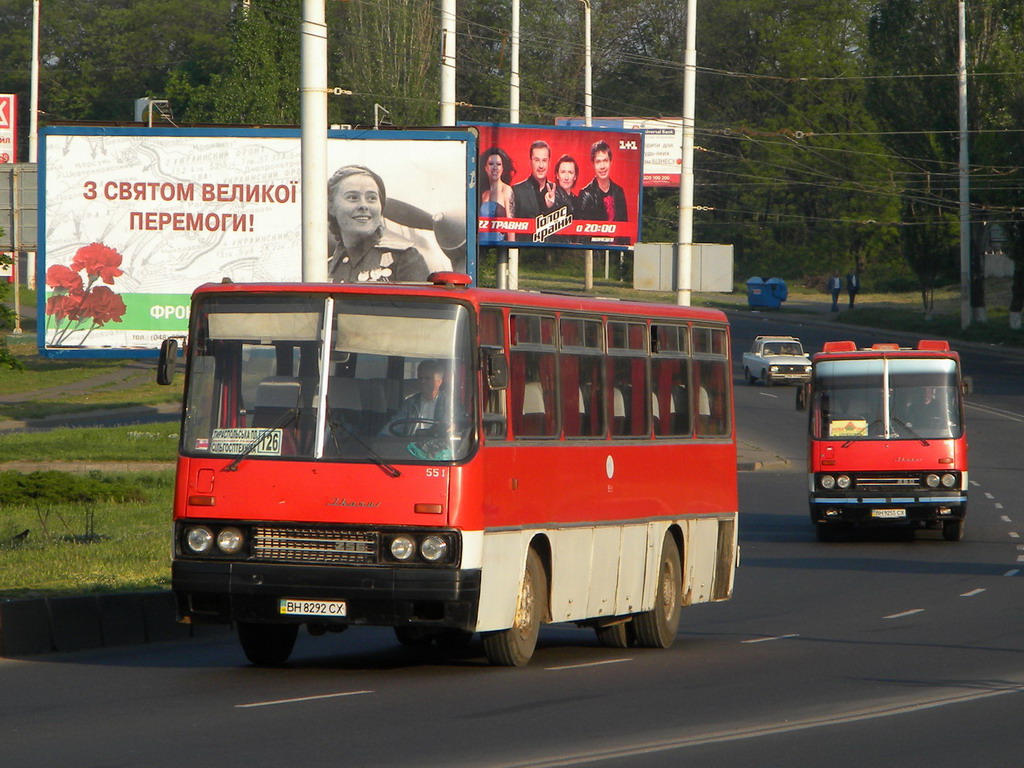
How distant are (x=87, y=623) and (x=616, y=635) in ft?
13.3

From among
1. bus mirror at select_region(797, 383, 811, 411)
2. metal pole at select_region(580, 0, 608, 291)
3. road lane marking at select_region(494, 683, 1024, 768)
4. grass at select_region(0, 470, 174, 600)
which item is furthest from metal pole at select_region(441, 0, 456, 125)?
road lane marking at select_region(494, 683, 1024, 768)

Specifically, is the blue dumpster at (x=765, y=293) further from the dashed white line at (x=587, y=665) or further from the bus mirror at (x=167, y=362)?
the bus mirror at (x=167, y=362)

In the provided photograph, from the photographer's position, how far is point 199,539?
11148 millimetres

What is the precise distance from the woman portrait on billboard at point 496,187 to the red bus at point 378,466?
3412 centimetres

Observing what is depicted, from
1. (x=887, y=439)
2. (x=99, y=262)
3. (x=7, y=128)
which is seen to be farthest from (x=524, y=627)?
(x=7, y=128)

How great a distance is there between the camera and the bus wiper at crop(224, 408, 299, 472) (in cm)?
1114

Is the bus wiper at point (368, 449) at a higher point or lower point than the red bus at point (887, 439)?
higher

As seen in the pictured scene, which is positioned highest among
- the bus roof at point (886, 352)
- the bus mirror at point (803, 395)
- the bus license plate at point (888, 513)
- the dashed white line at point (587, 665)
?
the bus roof at point (886, 352)

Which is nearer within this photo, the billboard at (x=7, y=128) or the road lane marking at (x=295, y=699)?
the road lane marking at (x=295, y=699)

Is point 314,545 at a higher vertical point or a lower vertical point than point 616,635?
higher

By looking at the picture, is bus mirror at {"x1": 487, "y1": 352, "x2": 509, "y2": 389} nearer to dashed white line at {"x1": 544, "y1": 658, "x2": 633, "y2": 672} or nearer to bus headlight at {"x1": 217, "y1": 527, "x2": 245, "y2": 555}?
bus headlight at {"x1": 217, "y1": 527, "x2": 245, "y2": 555}

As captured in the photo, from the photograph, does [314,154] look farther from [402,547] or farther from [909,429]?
[909,429]

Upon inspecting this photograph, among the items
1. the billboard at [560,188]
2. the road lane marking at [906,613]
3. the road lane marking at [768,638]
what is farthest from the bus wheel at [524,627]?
the billboard at [560,188]

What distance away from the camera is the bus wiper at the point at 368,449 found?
10.9 meters
